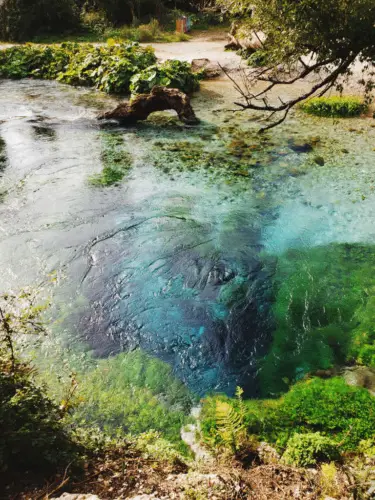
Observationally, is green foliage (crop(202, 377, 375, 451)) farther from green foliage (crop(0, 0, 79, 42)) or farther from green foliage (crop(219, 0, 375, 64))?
green foliage (crop(0, 0, 79, 42))

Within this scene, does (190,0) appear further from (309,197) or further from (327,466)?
(327,466)

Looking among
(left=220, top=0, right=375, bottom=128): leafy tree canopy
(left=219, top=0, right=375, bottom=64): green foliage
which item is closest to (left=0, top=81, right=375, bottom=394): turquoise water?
(left=220, top=0, right=375, bottom=128): leafy tree canopy

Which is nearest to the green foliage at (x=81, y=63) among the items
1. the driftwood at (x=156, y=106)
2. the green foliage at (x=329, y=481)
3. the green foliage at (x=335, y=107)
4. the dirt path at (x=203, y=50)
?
the dirt path at (x=203, y=50)

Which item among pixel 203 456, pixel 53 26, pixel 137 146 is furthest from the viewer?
pixel 53 26

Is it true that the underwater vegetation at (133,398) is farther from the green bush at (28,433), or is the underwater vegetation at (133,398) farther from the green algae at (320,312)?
the green algae at (320,312)

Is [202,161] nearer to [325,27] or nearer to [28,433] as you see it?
[325,27]

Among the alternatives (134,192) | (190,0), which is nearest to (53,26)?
(190,0)

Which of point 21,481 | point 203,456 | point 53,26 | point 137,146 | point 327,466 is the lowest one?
point 203,456
